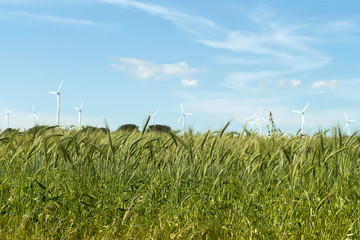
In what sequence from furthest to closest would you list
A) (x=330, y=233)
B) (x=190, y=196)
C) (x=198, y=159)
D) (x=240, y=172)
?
1. (x=198, y=159)
2. (x=240, y=172)
3. (x=190, y=196)
4. (x=330, y=233)

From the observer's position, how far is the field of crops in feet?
13.1

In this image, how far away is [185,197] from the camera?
170 inches

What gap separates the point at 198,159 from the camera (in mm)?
5098

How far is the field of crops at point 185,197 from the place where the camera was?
3.99 m

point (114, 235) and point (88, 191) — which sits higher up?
point (88, 191)

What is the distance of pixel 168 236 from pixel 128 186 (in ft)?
3.15

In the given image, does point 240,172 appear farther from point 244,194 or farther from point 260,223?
point 260,223

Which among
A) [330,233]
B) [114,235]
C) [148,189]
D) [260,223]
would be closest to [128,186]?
[148,189]

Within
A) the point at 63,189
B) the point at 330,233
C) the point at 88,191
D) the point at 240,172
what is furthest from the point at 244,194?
the point at 63,189

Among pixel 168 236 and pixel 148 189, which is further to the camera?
pixel 148 189

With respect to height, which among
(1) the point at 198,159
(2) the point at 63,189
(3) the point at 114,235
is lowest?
(3) the point at 114,235

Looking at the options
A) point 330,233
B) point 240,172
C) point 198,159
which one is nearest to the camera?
point 330,233

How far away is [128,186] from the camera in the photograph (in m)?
4.71

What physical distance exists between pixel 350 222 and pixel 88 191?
270cm
